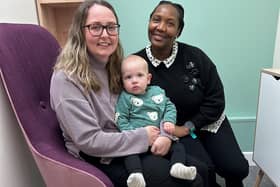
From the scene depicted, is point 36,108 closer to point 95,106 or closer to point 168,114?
point 95,106

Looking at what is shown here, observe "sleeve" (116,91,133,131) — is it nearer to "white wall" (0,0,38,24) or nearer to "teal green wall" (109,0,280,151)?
"white wall" (0,0,38,24)

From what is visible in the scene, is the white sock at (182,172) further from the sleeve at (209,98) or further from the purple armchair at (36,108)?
the sleeve at (209,98)

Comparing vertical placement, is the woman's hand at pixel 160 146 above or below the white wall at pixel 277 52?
below

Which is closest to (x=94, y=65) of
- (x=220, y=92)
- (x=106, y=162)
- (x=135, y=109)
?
(x=135, y=109)

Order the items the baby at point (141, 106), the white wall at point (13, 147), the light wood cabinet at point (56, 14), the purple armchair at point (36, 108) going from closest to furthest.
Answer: the purple armchair at point (36, 108), the white wall at point (13, 147), the baby at point (141, 106), the light wood cabinet at point (56, 14)

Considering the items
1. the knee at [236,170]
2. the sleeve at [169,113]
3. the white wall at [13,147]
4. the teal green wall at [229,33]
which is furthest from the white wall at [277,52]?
the white wall at [13,147]

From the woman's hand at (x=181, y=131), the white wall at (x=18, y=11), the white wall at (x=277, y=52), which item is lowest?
the woman's hand at (x=181, y=131)

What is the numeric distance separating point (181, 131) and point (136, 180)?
1.66 ft

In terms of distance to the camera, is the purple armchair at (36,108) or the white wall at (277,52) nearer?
the purple armchair at (36,108)

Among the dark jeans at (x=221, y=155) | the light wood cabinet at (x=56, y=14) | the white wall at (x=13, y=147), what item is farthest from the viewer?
the light wood cabinet at (x=56, y=14)

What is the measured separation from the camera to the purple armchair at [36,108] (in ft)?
3.30

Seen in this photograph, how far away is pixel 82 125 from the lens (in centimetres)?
104

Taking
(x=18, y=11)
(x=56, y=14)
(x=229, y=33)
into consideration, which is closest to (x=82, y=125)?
(x=18, y=11)

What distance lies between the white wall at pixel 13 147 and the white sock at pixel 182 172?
26.2 inches
